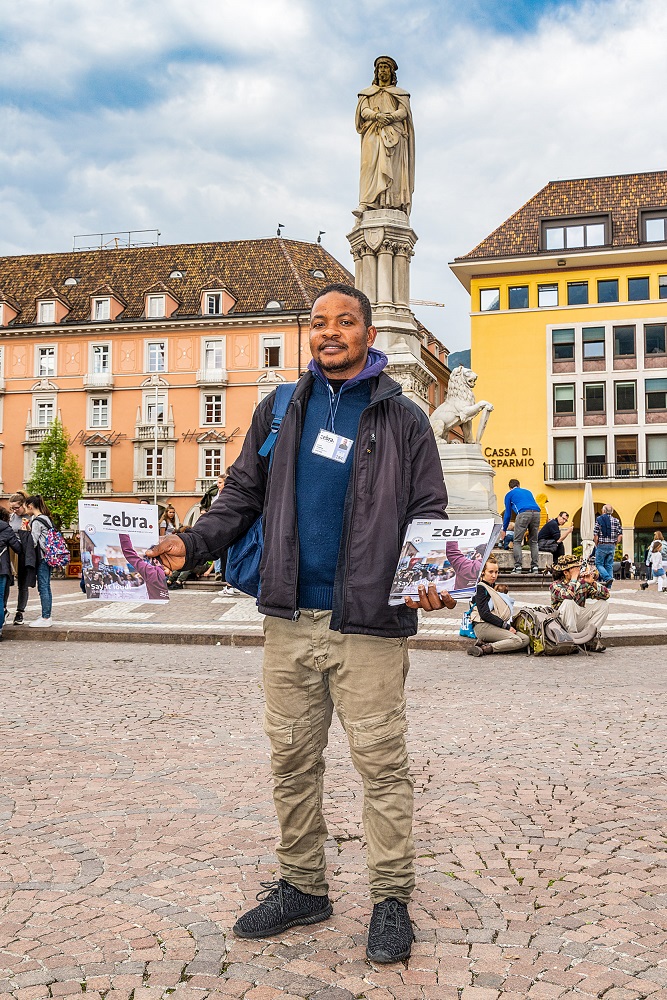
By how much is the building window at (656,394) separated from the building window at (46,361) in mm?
32527

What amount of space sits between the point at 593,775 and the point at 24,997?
362 centimetres

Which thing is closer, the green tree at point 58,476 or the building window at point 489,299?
the building window at point 489,299

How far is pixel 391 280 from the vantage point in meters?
21.7

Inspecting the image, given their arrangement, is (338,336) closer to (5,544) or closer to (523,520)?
(5,544)

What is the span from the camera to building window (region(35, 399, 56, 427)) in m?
57.5

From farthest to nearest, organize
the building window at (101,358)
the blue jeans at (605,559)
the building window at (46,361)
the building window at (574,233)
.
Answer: the building window at (46,361) → the building window at (101,358) → the building window at (574,233) → the blue jeans at (605,559)

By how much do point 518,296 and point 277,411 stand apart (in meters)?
47.8

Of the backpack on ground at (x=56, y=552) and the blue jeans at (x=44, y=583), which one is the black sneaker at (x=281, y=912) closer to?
the backpack on ground at (x=56, y=552)

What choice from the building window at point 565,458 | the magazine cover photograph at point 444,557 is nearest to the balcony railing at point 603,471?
the building window at point 565,458

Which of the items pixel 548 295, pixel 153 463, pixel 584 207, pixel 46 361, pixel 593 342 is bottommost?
pixel 153 463

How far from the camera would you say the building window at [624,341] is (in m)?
48.1

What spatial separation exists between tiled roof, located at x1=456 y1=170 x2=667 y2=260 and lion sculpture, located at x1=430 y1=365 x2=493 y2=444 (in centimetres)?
2983

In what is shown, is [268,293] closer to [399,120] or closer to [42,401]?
[42,401]

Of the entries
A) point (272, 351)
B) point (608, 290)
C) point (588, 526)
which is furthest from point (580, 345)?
point (588, 526)
